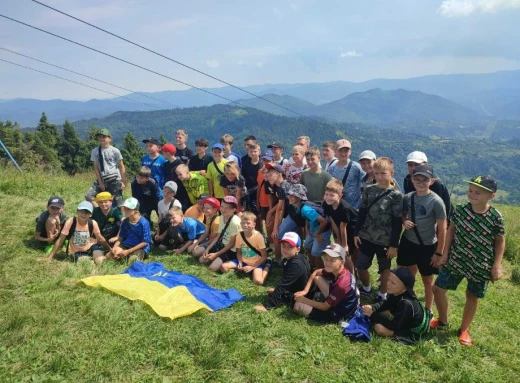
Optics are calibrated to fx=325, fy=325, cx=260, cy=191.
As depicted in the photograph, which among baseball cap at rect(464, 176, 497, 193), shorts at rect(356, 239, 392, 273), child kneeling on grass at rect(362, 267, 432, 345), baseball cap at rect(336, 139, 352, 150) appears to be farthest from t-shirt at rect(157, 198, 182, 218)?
baseball cap at rect(464, 176, 497, 193)

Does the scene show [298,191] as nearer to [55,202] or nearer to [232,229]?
[232,229]

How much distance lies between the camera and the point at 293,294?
16.4ft

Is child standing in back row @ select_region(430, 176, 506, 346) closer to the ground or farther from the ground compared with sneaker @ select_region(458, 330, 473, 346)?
farther from the ground

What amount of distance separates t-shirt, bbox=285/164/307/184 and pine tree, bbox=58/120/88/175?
Answer: 58.7 meters

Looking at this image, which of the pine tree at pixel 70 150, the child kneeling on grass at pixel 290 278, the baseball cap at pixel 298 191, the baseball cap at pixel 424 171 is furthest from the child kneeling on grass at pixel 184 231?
the pine tree at pixel 70 150

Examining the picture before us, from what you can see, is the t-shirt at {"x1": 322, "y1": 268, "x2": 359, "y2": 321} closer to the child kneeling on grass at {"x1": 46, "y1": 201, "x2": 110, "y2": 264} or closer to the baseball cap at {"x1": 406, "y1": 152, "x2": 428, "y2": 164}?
the baseball cap at {"x1": 406, "y1": 152, "x2": 428, "y2": 164}

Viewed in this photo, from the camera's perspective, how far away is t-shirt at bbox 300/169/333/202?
20.1ft

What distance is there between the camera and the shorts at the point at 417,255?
467cm

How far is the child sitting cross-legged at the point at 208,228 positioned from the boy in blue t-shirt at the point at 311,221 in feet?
6.03

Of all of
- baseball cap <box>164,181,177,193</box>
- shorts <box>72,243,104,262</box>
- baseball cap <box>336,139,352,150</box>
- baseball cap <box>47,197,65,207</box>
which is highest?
baseball cap <box>336,139,352,150</box>

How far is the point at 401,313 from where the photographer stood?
4129 millimetres

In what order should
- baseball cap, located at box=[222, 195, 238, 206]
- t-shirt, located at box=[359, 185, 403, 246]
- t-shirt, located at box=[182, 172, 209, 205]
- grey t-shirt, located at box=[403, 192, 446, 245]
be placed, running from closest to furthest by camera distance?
grey t-shirt, located at box=[403, 192, 446, 245] < t-shirt, located at box=[359, 185, 403, 246] < baseball cap, located at box=[222, 195, 238, 206] < t-shirt, located at box=[182, 172, 209, 205]

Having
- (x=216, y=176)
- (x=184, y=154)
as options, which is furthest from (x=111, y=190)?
(x=216, y=176)

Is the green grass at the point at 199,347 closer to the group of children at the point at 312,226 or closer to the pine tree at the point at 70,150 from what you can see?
the group of children at the point at 312,226
